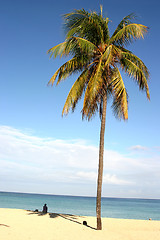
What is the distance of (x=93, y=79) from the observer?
1241cm

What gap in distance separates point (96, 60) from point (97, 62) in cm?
19

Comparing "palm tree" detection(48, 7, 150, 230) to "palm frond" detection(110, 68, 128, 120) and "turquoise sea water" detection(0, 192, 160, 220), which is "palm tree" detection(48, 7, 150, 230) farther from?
"turquoise sea water" detection(0, 192, 160, 220)

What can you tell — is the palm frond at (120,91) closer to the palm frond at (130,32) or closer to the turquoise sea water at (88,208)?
the palm frond at (130,32)

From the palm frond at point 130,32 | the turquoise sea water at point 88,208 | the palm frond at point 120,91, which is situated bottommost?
the turquoise sea water at point 88,208

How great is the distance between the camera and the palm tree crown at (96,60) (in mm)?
12570

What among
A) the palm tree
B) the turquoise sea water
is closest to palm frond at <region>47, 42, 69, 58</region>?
the palm tree

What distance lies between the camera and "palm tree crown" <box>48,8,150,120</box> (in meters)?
12.6

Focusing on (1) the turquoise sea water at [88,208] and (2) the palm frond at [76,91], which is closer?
(2) the palm frond at [76,91]

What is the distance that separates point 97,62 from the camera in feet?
44.4

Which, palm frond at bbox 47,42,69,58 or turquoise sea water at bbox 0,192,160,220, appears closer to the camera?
palm frond at bbox 47,42,69,58

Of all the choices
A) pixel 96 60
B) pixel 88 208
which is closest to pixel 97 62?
pixel 96 60

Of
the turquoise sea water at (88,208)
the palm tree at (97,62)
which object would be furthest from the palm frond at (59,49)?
the turquoise sea water at (88,208)

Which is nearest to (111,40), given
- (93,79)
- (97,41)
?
(97,41)

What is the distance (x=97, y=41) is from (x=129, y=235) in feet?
35.1
